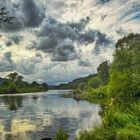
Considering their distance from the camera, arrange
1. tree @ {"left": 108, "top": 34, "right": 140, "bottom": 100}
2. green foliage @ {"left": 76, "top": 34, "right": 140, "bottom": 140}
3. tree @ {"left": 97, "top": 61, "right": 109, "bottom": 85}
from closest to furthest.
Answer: green foliage @ {"left": 76, "top": 34, "right": 140, "bottom": 140} → tree @ {"left": 108, "top": 34, "right": 140, "bottom": 100} → tree @ {"left": 97, "top": 61, "right": 109, "bottom": 85}

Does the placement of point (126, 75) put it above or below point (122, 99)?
above

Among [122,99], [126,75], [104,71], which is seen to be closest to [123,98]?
[122,99]

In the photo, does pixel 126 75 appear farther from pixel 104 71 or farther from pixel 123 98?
pixel 104 71

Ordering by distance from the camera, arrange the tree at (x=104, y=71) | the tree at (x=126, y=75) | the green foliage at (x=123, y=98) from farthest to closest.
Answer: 1. the tree at (x=104, y=71)
2. the tree at (x=126, y=75)
3. the green foliage at (x=123, y=98)

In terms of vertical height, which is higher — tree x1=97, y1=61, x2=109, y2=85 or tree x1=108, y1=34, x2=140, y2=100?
tree x1=97, y1=61, x2=109, y2=85

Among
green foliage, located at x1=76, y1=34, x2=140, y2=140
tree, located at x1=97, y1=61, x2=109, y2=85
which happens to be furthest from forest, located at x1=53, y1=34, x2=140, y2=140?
tree, located at x1=97, y1=61, x2=109, y2=85

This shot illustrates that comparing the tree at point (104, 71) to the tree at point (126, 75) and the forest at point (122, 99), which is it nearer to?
the forest at point (122, 99)

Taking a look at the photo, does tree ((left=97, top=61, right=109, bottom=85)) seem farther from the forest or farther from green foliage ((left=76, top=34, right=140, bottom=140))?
green foliage ((left=76, top=34, right=140, bottom=140))

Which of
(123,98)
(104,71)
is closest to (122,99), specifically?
(123,98)

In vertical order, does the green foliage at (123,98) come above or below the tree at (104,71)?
below

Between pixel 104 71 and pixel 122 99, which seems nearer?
pixel 122 99

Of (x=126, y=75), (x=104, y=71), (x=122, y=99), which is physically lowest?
(x=122, y=99)

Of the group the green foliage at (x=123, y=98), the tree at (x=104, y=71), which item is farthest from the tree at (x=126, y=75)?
the tree at (x=104, y=71)

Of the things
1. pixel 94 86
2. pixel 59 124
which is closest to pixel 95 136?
pixel 59 124
